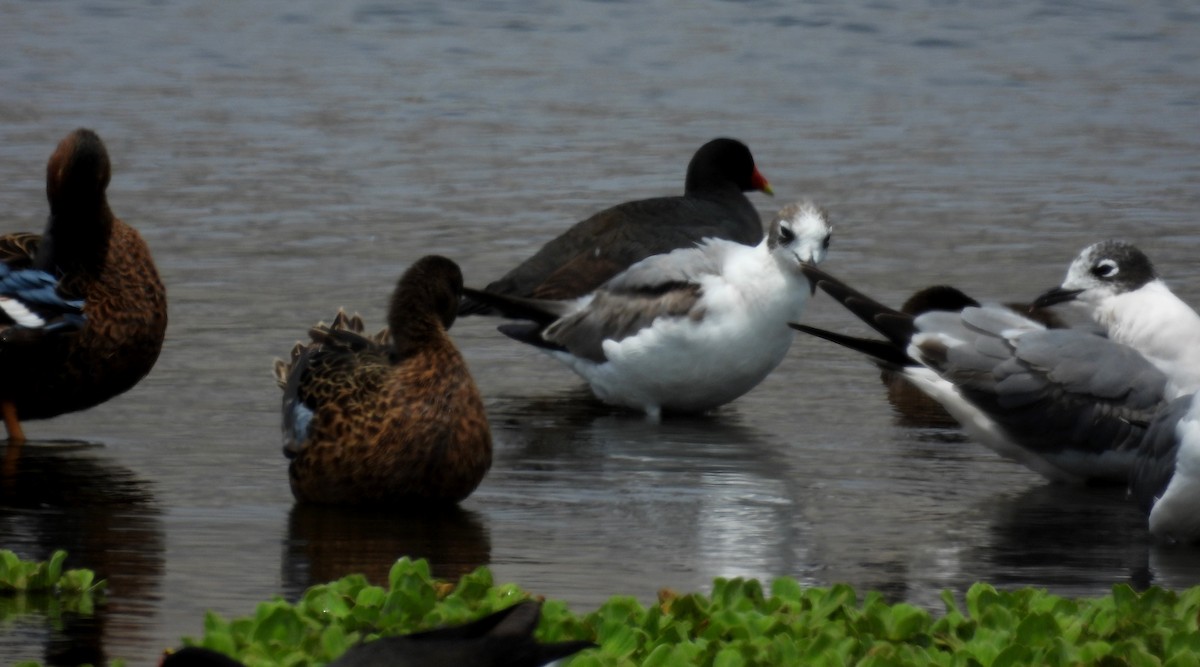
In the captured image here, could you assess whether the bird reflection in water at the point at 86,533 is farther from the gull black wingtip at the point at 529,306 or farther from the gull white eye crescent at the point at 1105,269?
the gull white eye crescent at the point at 1105,269

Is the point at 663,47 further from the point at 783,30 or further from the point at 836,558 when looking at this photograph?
the point at 836,558

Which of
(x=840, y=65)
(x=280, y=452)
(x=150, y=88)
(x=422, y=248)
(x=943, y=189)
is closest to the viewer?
(x=280, y=452)

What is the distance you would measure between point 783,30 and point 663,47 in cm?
167

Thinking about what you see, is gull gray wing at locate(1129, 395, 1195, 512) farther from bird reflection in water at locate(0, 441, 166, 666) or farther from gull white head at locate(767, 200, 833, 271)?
bird reflection in water at locate(0, 441, 166, 666)

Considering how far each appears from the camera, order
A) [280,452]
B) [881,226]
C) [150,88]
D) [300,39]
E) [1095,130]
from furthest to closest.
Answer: [300,39], [150,88], [1095,130], [881,226], [280,452]

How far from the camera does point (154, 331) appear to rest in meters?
8.49

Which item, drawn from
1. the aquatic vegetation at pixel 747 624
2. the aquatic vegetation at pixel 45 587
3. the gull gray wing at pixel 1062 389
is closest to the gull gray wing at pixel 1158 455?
the gull gray wing at pixel 1062 389

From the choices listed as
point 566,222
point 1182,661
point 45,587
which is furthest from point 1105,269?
point 566,222

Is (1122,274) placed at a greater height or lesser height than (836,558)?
greater

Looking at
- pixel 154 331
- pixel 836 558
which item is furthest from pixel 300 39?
pixel 836 558

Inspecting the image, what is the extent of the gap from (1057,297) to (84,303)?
3722mm

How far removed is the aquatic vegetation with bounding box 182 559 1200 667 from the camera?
534cm

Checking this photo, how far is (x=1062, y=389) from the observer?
26.2 feet

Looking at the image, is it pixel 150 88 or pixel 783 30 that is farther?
pixel 783 30
